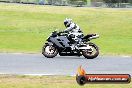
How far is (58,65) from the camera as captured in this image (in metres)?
17.7

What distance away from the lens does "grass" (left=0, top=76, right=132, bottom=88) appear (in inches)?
480

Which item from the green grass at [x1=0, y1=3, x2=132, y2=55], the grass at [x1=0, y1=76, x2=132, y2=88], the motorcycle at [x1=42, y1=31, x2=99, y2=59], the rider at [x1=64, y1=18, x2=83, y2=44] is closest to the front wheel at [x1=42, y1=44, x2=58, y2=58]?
the motorcycle at [x1=42, y1=31, x2=99, y2=59]

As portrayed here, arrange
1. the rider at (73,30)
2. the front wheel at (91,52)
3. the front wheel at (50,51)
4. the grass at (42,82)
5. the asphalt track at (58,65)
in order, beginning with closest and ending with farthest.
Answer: the grass at (42,82), the asphalt track at (58,65), the front wheel at (91,52), the rider at (73,30), the front wheel at (50,51)

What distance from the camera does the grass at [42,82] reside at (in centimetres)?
1220

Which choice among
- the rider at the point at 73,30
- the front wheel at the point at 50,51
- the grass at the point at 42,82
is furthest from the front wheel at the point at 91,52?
the grass at the point at 42,82

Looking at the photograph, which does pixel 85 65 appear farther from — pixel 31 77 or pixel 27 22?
pixel 27 22

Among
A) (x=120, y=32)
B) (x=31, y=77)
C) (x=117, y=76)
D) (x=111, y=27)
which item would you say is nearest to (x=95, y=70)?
(x=31, y=77)

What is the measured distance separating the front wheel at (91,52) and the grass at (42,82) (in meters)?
6.18

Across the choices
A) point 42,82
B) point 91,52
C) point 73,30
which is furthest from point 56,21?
point 42,82

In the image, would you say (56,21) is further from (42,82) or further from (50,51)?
(42,82)

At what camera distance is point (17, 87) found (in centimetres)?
1205

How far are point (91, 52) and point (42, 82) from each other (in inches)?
300

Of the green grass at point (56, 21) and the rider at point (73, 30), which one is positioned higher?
the rider at point (73, 30)

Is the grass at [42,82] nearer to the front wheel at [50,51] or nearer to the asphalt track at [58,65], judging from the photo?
the asphalt track at [58,65]
